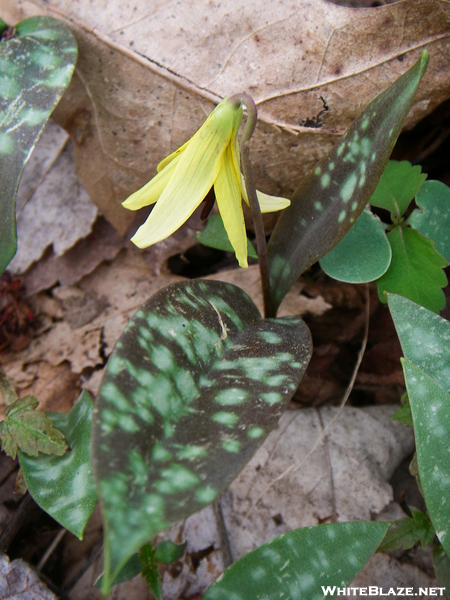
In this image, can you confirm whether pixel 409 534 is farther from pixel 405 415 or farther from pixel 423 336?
pixel 423 336

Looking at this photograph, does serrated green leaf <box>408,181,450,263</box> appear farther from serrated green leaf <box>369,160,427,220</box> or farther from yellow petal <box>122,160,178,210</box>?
yellow petal <box>122,160,178,210</box>

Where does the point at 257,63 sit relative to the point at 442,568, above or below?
above

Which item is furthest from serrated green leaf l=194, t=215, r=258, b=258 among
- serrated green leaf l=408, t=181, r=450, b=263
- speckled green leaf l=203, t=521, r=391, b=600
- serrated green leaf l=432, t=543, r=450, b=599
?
serrated green leaf l=432, t=543, r=450, b=599

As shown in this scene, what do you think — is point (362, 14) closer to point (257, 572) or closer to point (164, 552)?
point (257, 572)

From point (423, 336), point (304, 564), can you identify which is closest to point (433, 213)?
point (423, 336)

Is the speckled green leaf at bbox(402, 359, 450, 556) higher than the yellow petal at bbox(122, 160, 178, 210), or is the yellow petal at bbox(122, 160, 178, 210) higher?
the yellow petal at bbox(122, 160, 178, 210)
